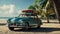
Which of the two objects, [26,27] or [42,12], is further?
[42,12]

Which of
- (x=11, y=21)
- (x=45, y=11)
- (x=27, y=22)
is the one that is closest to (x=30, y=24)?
(x=27, y=22)

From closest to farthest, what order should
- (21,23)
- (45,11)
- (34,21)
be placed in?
(21,23), (34,21), (45,11)

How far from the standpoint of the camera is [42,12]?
37.2 meters

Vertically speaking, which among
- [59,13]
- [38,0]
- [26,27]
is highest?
[38,0]

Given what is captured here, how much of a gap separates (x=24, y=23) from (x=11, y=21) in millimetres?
1094

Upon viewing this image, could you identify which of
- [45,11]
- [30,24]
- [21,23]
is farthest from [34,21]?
[45,11]

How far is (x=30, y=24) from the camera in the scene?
16703 millimetres

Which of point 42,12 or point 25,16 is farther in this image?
point 42,12

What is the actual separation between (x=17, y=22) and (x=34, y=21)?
200 cm

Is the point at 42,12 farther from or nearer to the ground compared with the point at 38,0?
nearer to the ground

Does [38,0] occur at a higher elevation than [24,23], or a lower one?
higher

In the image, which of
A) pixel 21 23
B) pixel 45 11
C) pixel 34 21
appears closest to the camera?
pixel 21 23

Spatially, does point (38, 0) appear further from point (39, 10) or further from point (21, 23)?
point (21, 23)

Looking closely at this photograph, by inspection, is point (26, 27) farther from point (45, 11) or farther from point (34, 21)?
point (45, 11)
